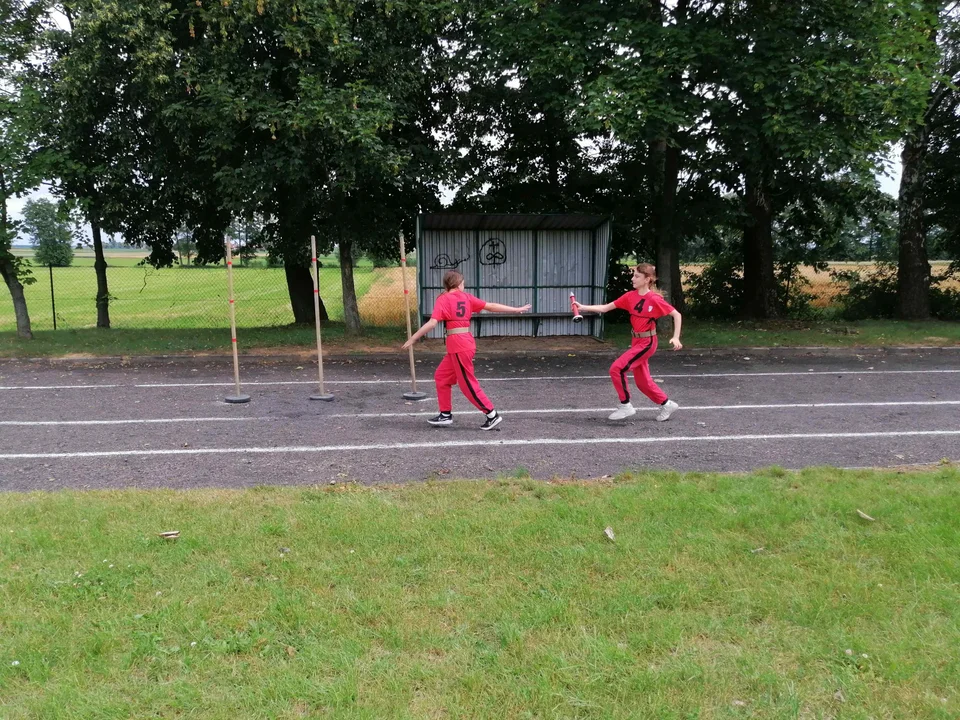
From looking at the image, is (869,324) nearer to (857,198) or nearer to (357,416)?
(857,198)

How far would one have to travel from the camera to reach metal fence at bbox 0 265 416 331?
22.0m

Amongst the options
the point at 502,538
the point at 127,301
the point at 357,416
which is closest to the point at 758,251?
the point at 357,416

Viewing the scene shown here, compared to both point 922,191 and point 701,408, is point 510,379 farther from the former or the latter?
point 922,191

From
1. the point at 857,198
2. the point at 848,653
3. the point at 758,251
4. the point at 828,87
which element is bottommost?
the point at 848,653

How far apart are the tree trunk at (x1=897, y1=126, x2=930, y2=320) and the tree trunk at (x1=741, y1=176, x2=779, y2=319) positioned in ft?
10.4

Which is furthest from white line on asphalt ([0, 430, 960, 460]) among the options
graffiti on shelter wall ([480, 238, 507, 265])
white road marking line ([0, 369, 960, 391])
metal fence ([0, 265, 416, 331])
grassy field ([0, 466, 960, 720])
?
metal fence ([0, 265, 416, 331])

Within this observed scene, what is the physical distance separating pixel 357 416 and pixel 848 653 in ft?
20.9

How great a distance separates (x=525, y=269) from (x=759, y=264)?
6912 mm

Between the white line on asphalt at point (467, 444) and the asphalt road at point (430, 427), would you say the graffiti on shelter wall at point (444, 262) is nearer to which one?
the asphalt road at point (430, 427)

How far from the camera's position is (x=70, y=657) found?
3426 mm

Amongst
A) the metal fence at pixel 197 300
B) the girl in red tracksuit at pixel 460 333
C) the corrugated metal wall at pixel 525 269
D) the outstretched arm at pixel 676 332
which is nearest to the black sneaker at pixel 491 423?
the girl in red tracksuit at pixel 460 333

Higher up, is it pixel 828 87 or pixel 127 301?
pixel 828 87

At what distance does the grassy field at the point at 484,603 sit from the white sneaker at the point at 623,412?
118 inches

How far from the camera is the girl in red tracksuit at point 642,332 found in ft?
27.5
